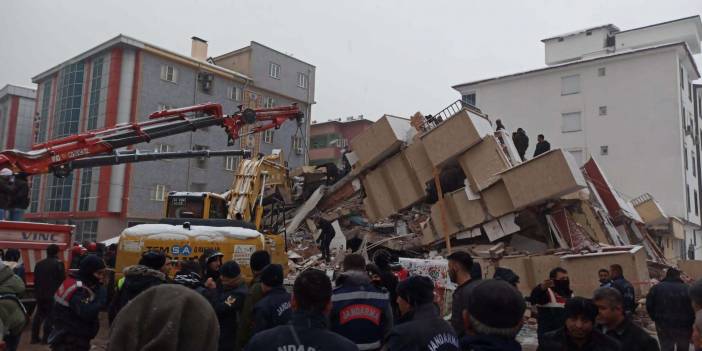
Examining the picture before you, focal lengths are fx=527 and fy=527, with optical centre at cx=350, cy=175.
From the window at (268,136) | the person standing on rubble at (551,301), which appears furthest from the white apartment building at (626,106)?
the person standing on rubble at (551,301)

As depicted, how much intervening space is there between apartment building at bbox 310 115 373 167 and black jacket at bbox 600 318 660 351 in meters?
40.5

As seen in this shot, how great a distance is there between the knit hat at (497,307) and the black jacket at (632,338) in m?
1.63

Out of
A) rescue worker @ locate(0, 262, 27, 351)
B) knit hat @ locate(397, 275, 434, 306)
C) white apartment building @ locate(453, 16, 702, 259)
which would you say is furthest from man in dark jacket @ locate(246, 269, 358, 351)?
white apartment building @ locate(453, 16, 702, 259)

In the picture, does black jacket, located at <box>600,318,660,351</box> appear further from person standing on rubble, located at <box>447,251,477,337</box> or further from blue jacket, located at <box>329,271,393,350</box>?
blue jacket, located at <box>329,271,393,350</box>

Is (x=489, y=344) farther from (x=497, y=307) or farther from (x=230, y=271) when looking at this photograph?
(x=230, y=271)

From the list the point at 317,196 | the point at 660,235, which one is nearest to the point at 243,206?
the point at 317,196

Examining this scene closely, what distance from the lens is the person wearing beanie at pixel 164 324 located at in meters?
2.07

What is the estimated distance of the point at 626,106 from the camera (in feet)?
91.2

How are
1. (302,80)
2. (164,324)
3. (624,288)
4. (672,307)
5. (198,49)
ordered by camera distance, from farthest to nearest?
(302,80)
(198,49)
(624,288)
(672,307)
(164,324)

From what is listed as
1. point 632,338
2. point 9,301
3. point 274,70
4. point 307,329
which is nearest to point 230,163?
point 274,70

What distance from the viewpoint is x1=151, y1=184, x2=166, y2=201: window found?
2944 cm

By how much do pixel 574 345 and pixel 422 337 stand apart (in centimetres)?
109

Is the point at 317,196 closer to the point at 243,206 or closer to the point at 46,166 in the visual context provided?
the point at 243,206

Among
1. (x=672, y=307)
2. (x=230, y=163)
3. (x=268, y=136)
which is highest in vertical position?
(x=268, y=136)
